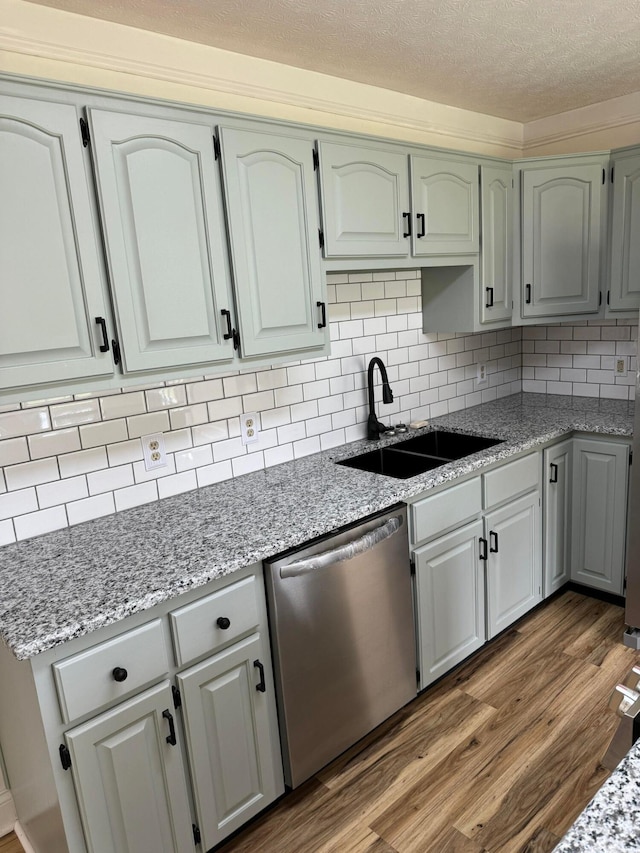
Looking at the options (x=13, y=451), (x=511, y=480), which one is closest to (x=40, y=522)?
(x=13, y=451)

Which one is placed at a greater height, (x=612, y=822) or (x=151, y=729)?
(x=612, y=822)

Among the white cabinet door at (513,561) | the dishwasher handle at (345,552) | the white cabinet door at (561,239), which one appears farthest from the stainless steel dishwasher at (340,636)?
the white cabinet door at (561,239)

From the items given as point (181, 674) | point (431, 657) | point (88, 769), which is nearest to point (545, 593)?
point (431, 657)

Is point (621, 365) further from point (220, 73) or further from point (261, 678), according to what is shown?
point (261, 678)

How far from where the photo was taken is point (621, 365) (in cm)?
330

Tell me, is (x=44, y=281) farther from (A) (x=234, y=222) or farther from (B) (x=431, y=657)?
(B) (x=431, y=657)

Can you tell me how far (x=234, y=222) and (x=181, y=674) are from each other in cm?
138

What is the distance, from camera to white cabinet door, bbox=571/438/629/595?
285 centimetres

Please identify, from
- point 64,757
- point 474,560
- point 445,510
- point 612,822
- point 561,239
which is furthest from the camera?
point 561,239

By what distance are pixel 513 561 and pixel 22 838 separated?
218 cm

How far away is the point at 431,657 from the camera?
7.83 feet

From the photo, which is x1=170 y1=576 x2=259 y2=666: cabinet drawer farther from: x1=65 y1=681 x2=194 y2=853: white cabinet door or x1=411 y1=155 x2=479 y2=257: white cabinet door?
x1=411 y1=155 x2=479 y2=257: white cabinet door

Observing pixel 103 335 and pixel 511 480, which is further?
pixel 511 480

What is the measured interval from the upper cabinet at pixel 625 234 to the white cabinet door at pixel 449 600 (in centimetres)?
145
